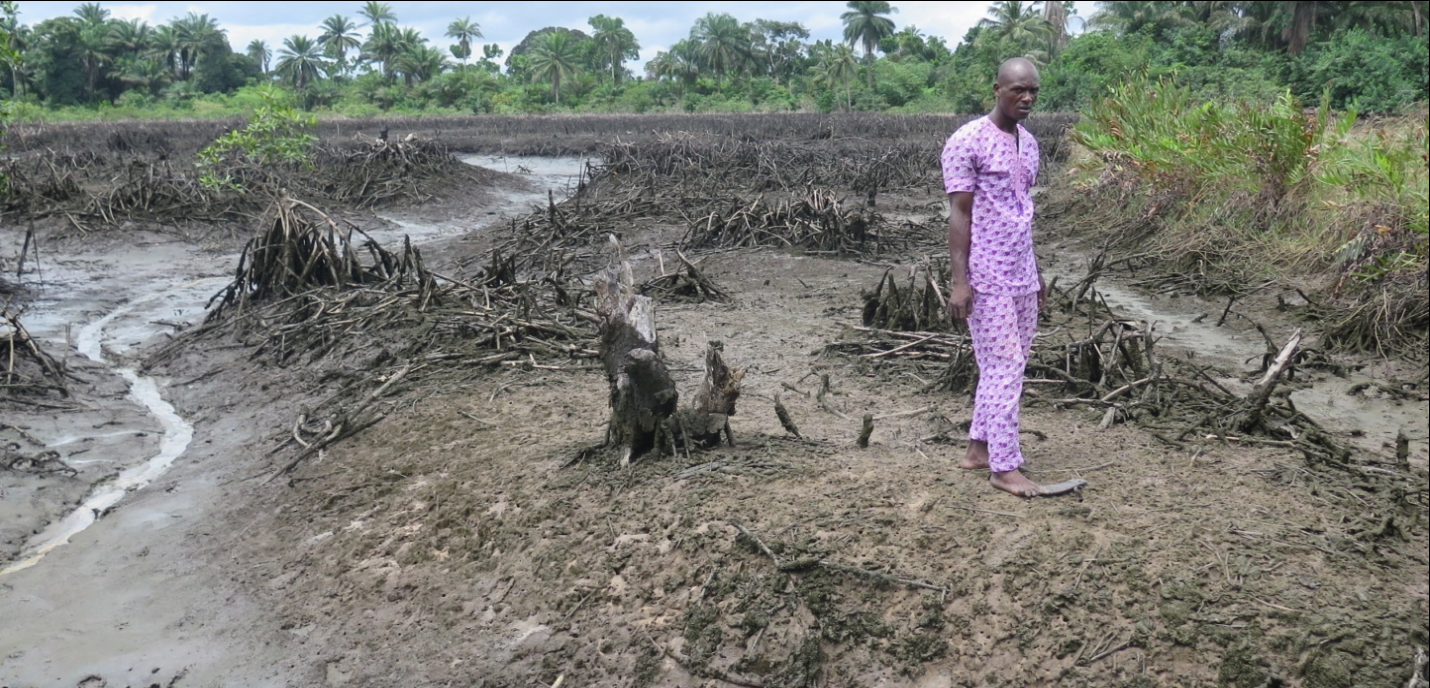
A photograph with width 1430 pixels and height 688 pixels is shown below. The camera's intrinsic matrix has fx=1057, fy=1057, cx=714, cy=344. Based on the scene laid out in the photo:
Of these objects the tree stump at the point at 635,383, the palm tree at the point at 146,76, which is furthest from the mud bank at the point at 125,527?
the palm tree at the point at 146,76

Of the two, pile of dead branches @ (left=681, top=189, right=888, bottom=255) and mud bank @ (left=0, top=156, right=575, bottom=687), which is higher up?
pile of dead branches @ (left=681, top=189, right=888, bottom=255)

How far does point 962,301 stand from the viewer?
3.60m

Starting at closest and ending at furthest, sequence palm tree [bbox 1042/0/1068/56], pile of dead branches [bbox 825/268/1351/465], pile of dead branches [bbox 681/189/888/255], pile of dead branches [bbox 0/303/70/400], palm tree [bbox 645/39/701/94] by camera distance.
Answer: pile of dead branches [bbox 825/268/1351/465] → pile of dead branches [bbox 0/303/70/400] → pile of dead branches [bbox 681/189/888/255] → palm tree [bbox 1042/0/1068/56] → palm tree [bbox 645/39/701/94]

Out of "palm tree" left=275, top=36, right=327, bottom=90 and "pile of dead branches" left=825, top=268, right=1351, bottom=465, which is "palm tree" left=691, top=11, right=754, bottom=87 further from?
"pile of dead branches" left=825, top=268, right=1351, bottom=465

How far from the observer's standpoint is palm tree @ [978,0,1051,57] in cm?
4444

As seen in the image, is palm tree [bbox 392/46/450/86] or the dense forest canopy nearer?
the dense forest canopy

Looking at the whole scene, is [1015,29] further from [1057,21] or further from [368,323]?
[368,323]

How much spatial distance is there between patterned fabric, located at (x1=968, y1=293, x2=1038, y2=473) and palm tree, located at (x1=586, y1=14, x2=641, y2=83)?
66.8m

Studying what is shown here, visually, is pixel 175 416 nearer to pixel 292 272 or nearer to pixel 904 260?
pixel 292 272

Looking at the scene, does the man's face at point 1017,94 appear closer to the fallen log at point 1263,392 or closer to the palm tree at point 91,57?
the fallen log at point 1263,392

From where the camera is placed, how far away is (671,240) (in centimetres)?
1166

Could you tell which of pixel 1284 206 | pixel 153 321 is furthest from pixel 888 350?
pixel 153 321

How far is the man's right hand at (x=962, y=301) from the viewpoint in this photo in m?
3.59

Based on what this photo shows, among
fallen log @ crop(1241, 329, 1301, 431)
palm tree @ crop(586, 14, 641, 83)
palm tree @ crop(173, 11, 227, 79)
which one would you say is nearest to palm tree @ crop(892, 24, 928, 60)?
palm tree @ crop(586, 14, 641, 83)
